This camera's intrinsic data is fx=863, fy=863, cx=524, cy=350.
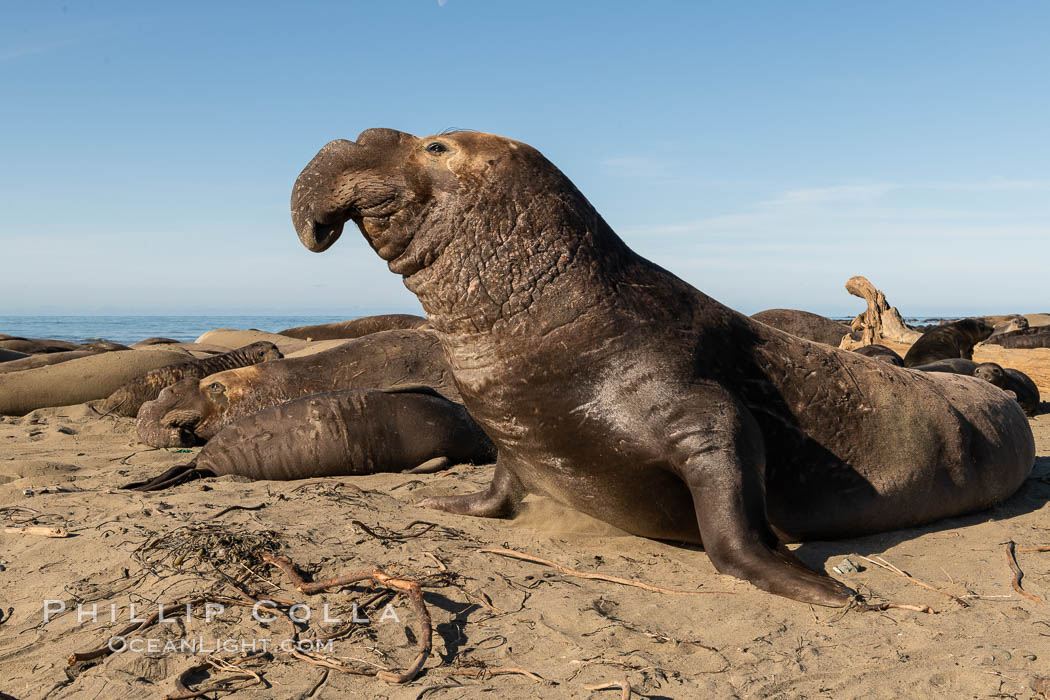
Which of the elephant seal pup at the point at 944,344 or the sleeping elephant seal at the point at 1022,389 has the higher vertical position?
the elephant seal pup at the point at 944,344

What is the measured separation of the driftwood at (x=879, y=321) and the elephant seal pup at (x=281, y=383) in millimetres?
10718

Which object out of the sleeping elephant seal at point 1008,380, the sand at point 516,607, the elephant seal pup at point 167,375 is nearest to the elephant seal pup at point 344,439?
the sand at point 516,607

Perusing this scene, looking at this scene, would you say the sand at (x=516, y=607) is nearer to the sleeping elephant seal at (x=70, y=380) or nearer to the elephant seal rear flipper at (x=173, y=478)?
the elephant seal rear flipper at (x=173, y=478)

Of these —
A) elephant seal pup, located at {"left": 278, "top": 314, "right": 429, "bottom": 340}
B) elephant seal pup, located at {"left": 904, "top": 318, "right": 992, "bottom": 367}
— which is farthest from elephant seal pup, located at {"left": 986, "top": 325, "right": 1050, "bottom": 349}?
elephant seal pup, located at {"left": 278, "top": 314, "right": 429, "bottom": 340}

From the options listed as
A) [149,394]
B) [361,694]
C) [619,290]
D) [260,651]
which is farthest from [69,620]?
[149,394]

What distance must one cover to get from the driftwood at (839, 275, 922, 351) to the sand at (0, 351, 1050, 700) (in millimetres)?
12621

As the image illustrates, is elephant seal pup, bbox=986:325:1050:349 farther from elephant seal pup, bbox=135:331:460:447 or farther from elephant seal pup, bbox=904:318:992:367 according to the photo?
elephant seal pup, bbox=135:331:460:447

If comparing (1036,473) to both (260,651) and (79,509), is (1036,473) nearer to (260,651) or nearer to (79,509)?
(260,651)

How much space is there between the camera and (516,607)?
343 centimetres

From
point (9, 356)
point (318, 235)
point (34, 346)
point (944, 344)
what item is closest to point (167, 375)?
point (9, 356)

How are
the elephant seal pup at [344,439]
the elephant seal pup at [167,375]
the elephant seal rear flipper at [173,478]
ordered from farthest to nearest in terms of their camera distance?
the elephant seal pup at [167,375] → the elephant seal pup at [344,439] → the elephant seal rear flipper at [173,478]

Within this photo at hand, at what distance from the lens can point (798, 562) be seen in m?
3.74

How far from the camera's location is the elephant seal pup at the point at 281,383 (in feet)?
27.7

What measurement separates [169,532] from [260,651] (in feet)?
4.79
